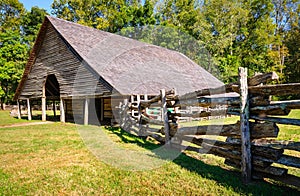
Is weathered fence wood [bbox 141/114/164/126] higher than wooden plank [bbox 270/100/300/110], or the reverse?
wooden plank [bbox 270/100/300/110]

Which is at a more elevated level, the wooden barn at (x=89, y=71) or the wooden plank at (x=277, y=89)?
the wooden barn at (x=89, y=71)

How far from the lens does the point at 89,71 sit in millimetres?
12297

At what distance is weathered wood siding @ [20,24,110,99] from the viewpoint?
1251 centimetres

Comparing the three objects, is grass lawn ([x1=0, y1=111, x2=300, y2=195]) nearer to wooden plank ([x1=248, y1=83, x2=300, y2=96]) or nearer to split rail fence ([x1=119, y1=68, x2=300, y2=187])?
split rail fence ([x1=119, y1=68, x2=300, y2=187])

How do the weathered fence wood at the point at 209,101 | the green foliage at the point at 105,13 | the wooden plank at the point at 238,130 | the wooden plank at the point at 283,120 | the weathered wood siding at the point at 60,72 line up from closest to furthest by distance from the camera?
the wooden plank at the point at 283,120 → the wooden plank at the point at 238,130 → the weathered fence wood at the point at 209,101 → the weathered wood siding at the point at 60,72 → the green foliage at the point at 105,13

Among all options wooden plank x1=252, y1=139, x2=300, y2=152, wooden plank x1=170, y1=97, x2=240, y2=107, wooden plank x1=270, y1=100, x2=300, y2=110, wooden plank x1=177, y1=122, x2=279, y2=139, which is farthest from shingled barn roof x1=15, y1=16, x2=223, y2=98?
wooden plank x1=270, y1=100, x2=300, y2=110

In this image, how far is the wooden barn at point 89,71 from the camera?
1221cm

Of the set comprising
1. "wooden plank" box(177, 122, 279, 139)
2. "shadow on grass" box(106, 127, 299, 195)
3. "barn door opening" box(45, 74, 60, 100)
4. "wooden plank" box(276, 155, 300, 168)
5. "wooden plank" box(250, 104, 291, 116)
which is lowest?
"shadow on grass" box(106, 127, 299, 195)

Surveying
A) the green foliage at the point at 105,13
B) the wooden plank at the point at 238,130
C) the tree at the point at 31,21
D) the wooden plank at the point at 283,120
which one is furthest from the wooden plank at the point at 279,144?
the tree at the point at 31,21

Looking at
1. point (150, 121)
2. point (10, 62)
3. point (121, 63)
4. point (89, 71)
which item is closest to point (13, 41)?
point (10, 62)

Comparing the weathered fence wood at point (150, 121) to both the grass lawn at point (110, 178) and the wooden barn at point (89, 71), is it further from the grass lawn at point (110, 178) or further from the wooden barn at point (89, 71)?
A: the wooden barn at point (89, 71)

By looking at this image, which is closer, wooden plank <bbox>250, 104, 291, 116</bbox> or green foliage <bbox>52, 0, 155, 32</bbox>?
wooden plank <bbox>250, 104, 291, 116</bbox>

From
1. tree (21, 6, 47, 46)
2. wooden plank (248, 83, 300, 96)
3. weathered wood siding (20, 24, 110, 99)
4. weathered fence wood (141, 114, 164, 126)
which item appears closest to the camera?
wooden plank (248, 83, 300, 96)

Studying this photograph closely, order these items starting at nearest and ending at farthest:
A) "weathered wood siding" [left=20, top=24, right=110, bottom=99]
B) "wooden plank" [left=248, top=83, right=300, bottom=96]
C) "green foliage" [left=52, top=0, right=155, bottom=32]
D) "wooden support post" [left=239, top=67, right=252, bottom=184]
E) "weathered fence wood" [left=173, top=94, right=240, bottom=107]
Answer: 1. "wooden plank" [left=248, top=83, right=300, bottom=96]
2. "wooden support post" [left=239, top=67, right=252, bottom=184]
3. "weathered fence wood" [left=173, top=94, right=240, bottom=107]
4. "weathered wood siding" [left=20, top=24, right=110, bottom=99]
5. "green foliage" [left=52, top=0, right=155, bottom=32]
